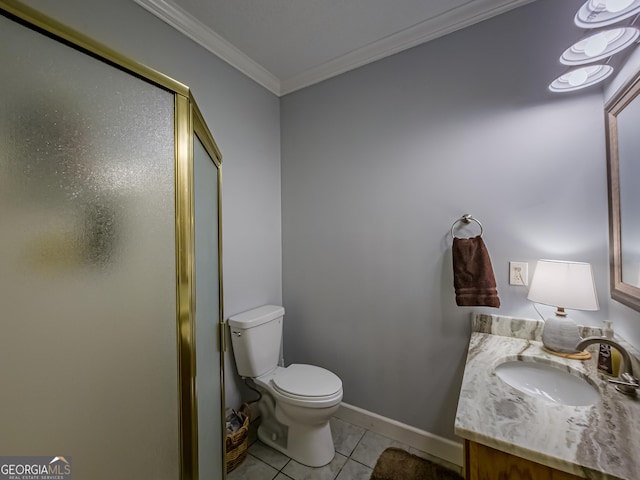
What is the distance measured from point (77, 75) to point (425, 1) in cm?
170

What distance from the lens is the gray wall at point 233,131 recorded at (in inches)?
49.5

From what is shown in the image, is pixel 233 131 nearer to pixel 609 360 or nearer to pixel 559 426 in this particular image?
pixel 559 426

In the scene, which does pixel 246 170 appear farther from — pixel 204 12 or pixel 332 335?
pixel 332 335

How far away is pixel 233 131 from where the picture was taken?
1812 millimetres

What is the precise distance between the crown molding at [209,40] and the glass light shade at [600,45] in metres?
1.80

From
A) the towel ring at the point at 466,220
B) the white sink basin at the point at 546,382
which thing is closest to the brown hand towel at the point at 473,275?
the towel ring at the point at 466,220

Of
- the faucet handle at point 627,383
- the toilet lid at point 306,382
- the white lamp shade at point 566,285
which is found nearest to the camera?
the faucet handle at point 627,383

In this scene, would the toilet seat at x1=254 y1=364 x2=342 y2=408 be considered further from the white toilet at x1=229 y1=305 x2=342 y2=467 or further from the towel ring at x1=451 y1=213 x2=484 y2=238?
the towel ring at x1=451 y1=213 x2=484 y2=238

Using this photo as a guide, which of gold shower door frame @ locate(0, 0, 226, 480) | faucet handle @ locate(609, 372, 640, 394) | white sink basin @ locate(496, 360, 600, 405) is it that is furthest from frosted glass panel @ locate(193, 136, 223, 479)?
faucet handle @ locate(609, 372, 640, 394)

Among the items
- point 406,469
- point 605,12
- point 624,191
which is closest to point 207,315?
point 406,469

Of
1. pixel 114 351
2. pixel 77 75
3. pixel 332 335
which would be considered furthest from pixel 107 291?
pixel 332 335

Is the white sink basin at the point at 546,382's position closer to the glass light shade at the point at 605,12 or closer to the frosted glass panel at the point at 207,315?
the frosted glass panel at the point at 207,315

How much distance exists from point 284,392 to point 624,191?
6.14 feet

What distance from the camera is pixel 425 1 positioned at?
1.42 m
